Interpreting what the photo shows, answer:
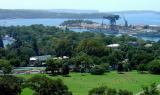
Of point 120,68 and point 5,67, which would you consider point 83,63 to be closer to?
point 120,68

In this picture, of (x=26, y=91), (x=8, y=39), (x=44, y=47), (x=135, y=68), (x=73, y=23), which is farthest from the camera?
(x=73, y=23)

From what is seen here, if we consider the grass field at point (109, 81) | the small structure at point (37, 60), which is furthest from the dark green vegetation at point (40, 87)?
the small structure at point (37, 60)

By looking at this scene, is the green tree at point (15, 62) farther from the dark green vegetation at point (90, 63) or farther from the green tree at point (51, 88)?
the green tree at point (51, 88)

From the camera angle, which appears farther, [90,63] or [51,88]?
[90,63]

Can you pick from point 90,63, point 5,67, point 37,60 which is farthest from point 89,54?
point 5,67

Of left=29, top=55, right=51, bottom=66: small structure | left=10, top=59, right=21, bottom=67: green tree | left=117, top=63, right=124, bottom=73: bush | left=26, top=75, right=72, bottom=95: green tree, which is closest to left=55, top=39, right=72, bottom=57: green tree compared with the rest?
left=29, top=55, right=51, bottom=66: small structure

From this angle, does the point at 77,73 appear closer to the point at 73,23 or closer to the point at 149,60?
the point at 149,60

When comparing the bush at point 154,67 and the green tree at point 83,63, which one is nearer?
the bush at point 154,67

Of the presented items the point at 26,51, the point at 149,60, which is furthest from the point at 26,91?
the point at 26,51
